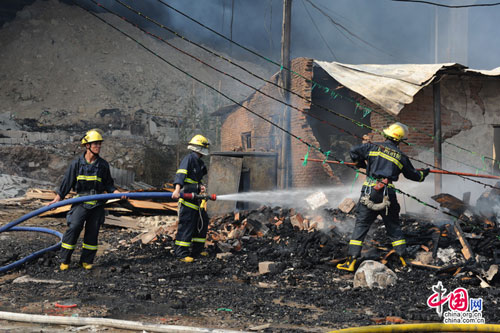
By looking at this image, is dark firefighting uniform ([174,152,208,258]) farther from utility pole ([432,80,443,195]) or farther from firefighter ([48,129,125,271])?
utility pole ([432,80,443,195])

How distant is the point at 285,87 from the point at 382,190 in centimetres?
663

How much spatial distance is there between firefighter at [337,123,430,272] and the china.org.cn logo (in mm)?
1165

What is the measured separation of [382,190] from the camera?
584 cm

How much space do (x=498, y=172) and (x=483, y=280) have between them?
259 inches

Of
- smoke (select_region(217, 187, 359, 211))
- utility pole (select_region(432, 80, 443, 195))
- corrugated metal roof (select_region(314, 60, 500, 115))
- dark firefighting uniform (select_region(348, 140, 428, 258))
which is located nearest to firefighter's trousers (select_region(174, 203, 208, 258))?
dark firefighting uniform (select_region(348, 140, 428, 258))

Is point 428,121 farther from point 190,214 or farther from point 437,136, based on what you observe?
point 190,214

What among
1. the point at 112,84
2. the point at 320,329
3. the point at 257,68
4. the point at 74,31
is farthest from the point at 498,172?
the point at 257,68

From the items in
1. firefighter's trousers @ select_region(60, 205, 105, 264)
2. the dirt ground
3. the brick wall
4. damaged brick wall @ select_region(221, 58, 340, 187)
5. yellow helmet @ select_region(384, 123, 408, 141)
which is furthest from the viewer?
damaged brick wall @ select_region(221, 58, 340, 187)

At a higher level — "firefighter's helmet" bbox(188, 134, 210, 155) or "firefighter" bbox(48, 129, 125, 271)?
"firefighter's helmet" bbox(188, 134, 210, 155)

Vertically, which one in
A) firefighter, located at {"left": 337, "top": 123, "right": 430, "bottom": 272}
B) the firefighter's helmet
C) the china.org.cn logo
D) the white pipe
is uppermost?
the firefighter's helmet

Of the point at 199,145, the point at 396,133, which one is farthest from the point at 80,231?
the point at 396,133

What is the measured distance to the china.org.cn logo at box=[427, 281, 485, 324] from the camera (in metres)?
3.56

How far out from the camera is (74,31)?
139 ft

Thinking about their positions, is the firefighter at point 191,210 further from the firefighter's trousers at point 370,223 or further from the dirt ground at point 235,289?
the firefighter's trousers at point 370,223
